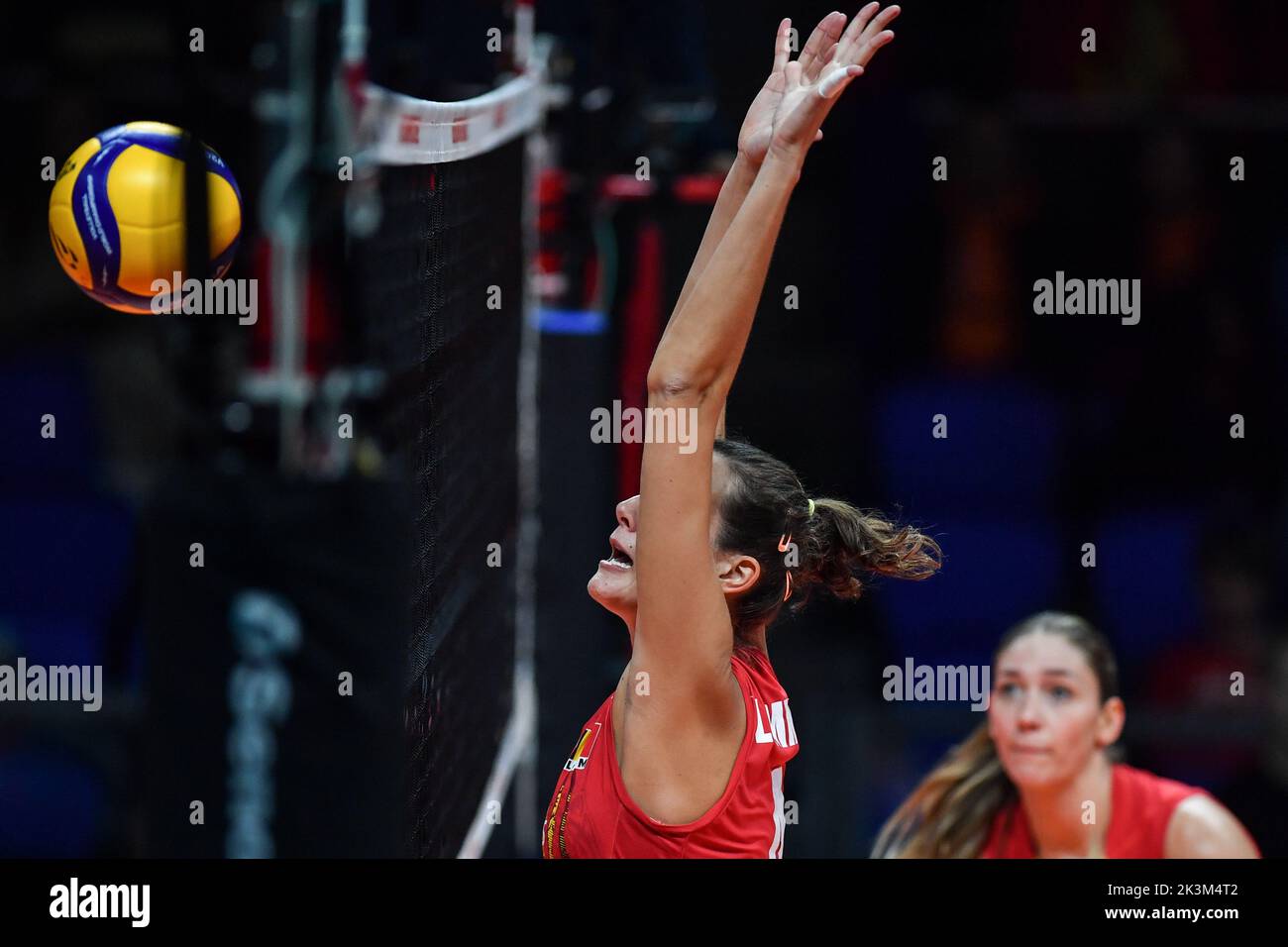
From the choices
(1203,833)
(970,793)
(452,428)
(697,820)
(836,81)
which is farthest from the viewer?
(970,793)

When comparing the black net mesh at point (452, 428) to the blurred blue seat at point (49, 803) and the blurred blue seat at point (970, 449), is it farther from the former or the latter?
the blurred blue seat at point (970, 449)

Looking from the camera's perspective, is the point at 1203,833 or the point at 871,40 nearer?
the point at 871,40

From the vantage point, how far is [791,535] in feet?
8.48

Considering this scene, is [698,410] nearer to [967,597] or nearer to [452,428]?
[452,428]

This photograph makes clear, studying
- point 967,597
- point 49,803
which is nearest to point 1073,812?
point 967,597

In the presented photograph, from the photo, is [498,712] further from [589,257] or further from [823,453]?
[823,453]

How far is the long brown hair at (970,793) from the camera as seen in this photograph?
12.1ft

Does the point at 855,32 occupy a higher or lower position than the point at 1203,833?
higher

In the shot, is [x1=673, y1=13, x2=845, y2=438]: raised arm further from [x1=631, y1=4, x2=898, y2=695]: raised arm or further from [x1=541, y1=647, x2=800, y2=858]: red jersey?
[x1=541, y1=647, x2=800, y2=858]: red jersey

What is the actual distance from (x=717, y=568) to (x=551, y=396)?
2152 mm

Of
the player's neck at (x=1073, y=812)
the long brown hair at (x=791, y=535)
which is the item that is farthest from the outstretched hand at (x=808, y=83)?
the player's neck at (x=1073, y=812)

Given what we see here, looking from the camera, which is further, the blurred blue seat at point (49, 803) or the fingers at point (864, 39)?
the blurred blue seat at point (49, 803)

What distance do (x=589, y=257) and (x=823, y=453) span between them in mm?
1377

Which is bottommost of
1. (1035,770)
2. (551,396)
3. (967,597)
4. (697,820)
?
(1035,770)
